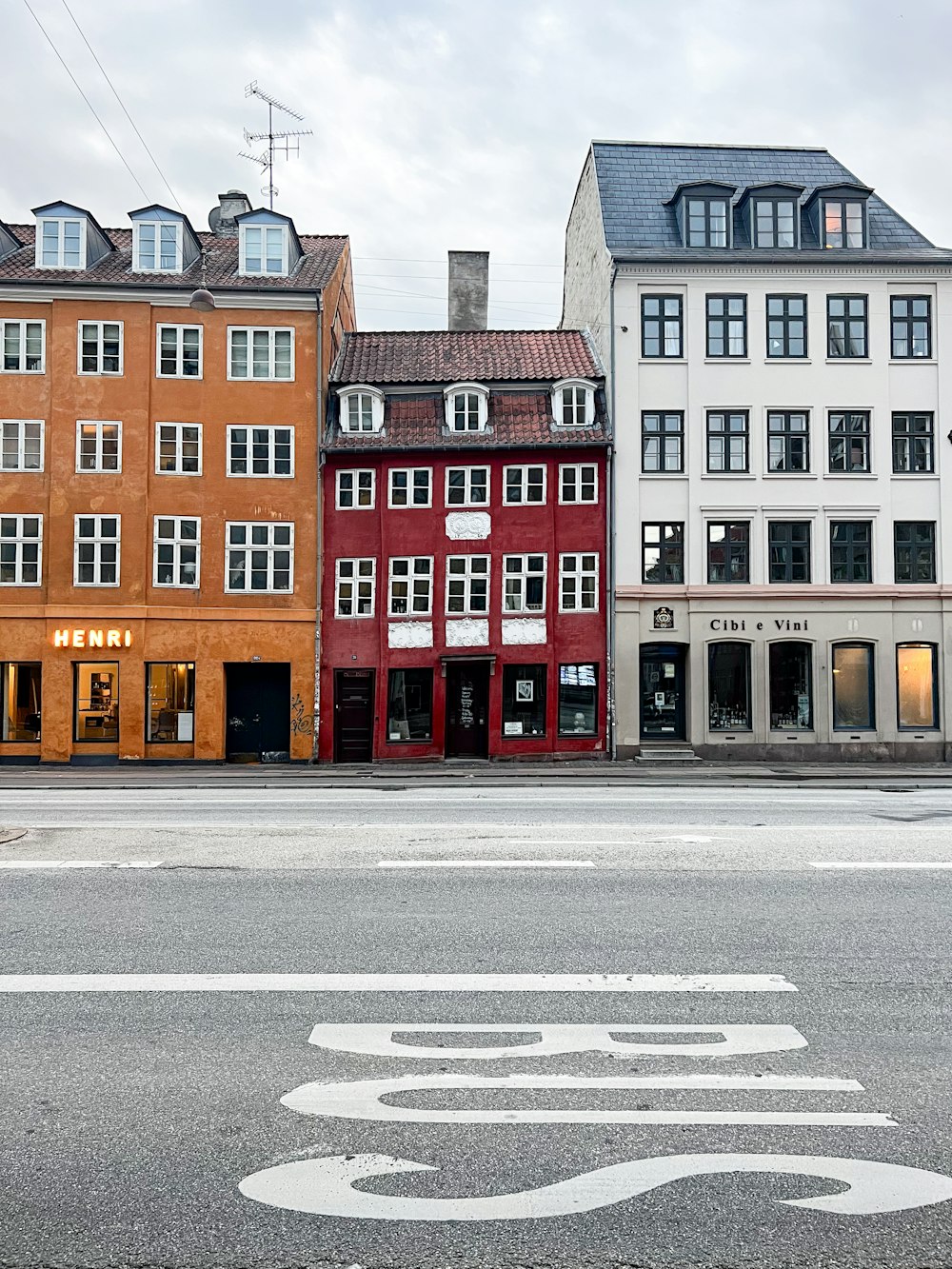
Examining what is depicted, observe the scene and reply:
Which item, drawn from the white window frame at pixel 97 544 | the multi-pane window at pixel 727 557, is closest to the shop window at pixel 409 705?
the white window frame at pixel 97 544

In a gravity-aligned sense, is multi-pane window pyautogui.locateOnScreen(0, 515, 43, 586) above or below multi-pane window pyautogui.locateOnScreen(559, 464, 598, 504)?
below

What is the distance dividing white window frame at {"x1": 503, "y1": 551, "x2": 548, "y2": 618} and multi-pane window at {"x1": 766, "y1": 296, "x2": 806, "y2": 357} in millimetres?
8738

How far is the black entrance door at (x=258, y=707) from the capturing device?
90.1ft

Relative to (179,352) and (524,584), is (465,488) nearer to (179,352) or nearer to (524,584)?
(524,584)

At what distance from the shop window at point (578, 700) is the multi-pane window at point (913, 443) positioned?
34.2 ft

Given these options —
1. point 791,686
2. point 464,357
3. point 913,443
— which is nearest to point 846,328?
point 913,443

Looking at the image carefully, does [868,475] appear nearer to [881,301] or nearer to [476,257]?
[881,301]

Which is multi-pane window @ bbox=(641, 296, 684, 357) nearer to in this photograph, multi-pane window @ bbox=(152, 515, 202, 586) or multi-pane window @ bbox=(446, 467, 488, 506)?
multi-pane window @ bbox=(446, 467, 488, 506)

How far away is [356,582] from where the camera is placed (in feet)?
90.5

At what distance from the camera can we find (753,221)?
28531 mm

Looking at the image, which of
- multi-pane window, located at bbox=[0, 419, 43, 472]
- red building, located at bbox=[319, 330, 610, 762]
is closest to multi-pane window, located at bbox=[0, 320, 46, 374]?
multi-pane window, located at bbox=[0, 419, 43, 472]

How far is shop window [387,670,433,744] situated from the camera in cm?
2728

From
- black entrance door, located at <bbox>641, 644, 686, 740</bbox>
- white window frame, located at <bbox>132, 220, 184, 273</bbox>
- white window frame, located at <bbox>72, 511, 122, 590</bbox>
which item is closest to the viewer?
white window frame, located at <bbox>72, 511, 122, 590</bbox>

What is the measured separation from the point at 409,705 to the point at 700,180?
17.9 metres
